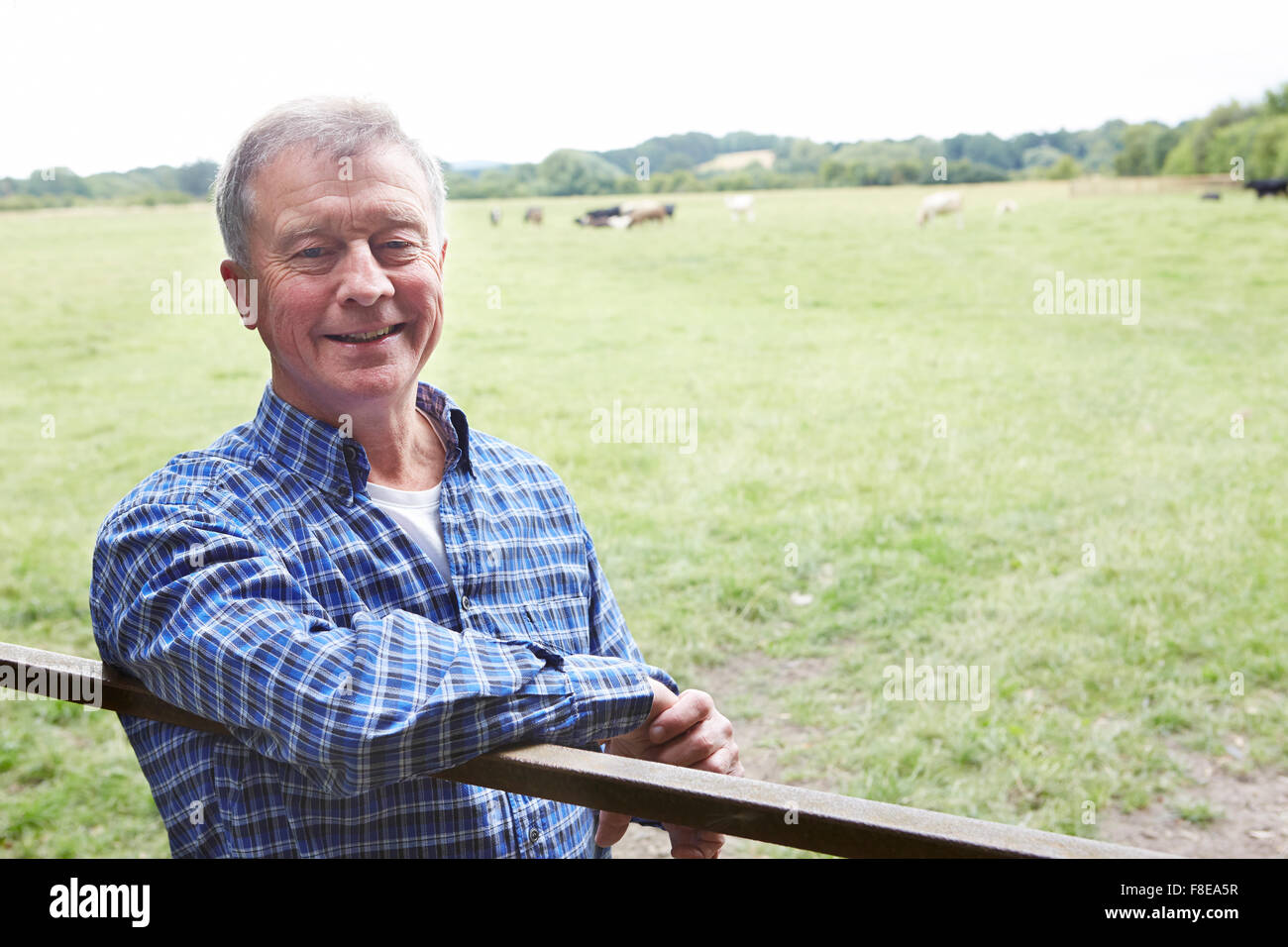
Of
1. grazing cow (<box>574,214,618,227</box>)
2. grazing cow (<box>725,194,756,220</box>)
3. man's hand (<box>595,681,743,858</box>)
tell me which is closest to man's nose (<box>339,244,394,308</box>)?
man's hand (<box>595,681,743,858</box>)

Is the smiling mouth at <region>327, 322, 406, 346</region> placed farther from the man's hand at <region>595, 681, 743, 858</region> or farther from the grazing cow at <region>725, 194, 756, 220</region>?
the grazing cow at <region>725, 194, 756, 220</region>

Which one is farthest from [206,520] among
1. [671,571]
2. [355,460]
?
[671,571]

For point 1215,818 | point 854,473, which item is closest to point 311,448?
point 1215,818

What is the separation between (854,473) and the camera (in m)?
6.63

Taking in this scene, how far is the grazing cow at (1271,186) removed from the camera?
1719cm

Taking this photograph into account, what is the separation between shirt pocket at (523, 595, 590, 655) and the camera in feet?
5.06

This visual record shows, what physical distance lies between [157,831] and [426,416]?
7.27ft

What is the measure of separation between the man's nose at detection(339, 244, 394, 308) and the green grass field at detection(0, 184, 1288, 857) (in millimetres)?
401

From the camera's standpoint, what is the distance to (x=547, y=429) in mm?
7816

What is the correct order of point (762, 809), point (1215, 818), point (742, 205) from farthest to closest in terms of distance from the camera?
point (742, 205) → point (1215, 818) → point (762, 809)

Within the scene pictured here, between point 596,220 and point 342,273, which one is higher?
point 596,220

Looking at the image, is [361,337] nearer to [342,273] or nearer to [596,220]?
[342,273]

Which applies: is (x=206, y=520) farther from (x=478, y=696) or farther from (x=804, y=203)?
(x=804, y=203)

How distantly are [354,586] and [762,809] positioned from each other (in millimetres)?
704
